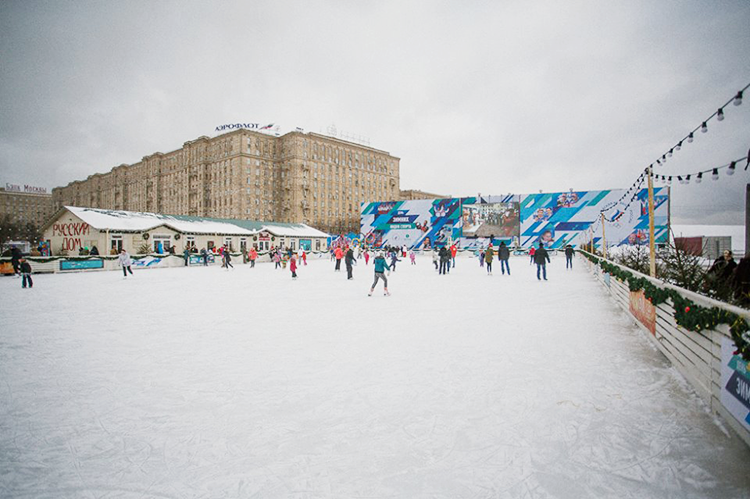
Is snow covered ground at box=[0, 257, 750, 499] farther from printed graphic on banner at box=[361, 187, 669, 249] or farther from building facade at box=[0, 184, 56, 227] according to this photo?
building facade at box=[0, 184, 56, 227]

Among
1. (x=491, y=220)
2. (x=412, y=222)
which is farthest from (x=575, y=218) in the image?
(x=412, y=222)

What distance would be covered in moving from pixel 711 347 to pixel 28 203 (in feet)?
619

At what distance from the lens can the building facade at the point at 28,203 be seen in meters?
132

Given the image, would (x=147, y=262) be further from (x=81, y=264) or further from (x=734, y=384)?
(x=734, y=384)

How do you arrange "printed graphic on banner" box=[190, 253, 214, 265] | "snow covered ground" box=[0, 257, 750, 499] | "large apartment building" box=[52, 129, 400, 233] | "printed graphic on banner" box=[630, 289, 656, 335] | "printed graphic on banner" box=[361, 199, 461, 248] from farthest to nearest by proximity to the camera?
"large apartment building" box=[52, 129, 400, 233] < "printed graphic on banner" box=[361, 199, 461, 248] < "printed graphic on banner" box=[190, 253, 214, 265] < "printed graphic on banner" box=[630, 289, 656, 335] < "snow covered ground" box=[0, 257, 750, 499]

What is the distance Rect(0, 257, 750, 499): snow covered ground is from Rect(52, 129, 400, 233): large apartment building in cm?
7227

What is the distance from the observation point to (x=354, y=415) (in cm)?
305

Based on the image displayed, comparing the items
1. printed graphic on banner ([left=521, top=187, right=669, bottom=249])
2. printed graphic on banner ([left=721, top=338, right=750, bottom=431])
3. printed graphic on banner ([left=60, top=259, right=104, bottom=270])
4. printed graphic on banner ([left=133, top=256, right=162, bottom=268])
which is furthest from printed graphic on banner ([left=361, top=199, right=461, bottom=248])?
printed graphic on banner ([left=721, top=338, right=750, bottom=431])

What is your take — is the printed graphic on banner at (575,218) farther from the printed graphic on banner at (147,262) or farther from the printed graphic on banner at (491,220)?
the printed graphic on banner at (147,262)

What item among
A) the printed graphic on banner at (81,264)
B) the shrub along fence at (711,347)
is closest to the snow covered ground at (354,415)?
the shrub along fence at (711,347)

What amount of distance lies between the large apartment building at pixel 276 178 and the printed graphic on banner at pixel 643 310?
72.6 meters

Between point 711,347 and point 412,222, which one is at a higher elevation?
point 412,222

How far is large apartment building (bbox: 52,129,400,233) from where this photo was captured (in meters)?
75.2

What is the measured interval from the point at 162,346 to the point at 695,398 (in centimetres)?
640
